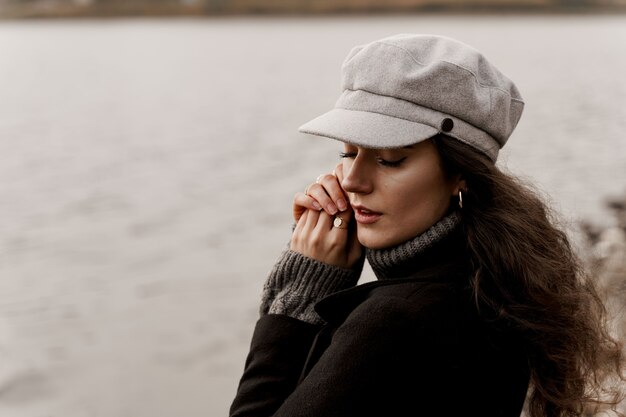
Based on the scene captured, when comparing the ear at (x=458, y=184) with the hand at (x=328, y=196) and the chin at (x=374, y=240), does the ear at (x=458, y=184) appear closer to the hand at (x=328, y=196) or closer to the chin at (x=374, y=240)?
the chin at (x=374, y=240)

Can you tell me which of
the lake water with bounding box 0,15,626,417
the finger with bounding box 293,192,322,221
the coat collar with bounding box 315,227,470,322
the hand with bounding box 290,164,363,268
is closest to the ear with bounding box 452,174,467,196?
the coat collar with bounding box 315,227,470,322

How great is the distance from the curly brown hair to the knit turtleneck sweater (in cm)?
11

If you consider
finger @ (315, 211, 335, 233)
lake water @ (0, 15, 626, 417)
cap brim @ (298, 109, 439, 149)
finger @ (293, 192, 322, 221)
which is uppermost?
cap brim @ (298, 109, 439, 149)

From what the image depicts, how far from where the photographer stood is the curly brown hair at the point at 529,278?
2080 mm

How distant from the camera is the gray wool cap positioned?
2.06 metres

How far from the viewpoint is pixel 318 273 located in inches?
91.5

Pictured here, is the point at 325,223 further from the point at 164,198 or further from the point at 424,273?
the point at 164,198

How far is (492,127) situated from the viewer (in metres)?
2.14

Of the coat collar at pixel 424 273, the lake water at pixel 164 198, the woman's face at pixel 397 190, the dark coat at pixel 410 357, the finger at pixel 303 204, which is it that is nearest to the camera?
the dark coat at pixel 410 357

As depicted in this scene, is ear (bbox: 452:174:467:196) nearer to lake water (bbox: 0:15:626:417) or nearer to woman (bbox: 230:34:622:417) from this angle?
woman (bbox: 230:34:622:417)

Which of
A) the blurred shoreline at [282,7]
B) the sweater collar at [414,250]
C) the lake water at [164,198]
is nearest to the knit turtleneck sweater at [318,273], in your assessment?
the sweater collar at [414,250]

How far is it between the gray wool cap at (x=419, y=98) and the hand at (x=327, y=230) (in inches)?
11.8

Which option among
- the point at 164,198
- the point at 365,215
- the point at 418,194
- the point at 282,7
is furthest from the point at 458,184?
the point at 282,7

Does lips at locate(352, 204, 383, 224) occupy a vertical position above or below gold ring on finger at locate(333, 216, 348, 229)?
above
